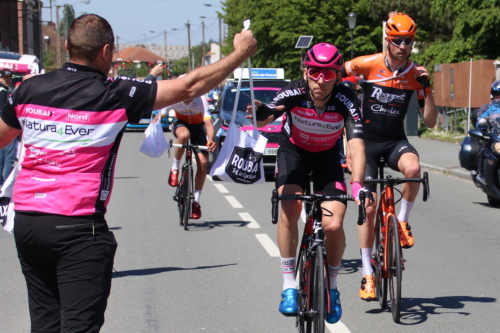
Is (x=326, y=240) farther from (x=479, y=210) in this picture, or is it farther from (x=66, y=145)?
(x=479, y=210)

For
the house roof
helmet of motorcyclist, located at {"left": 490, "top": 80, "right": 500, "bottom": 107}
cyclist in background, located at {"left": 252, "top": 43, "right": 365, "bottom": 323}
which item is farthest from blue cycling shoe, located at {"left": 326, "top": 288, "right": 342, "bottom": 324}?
the house roof

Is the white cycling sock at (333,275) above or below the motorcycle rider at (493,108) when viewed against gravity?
below

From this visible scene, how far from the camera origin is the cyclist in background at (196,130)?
32.6 feet

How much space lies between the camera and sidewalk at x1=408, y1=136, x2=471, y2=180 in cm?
1623

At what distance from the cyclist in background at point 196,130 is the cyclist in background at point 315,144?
4711 mm

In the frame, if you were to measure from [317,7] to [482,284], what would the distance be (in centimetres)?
3280

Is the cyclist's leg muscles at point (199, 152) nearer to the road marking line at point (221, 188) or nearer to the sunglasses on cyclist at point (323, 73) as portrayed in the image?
the road marking line at point (221, 188)

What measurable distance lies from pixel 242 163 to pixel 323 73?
3.54 ft

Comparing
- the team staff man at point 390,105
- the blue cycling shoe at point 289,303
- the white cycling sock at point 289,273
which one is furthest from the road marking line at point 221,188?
the blue cycling shoe at point 289,303

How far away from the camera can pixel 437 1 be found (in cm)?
2606

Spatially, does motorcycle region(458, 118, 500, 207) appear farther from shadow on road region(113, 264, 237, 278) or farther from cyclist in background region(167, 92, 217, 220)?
shadow on road region(113, 264, 237, 278)

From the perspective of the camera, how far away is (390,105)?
20.1ft

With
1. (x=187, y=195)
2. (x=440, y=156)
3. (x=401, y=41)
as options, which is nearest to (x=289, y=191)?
(x=401, y=41)

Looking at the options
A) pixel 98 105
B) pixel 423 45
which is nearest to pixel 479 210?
pixel 98 105
